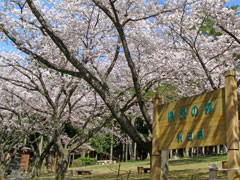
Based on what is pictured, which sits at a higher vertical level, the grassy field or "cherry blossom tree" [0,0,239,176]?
"cherry blossom tree" [0,0,239,176]

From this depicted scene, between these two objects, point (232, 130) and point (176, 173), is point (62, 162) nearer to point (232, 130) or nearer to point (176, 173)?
point (176, 173)

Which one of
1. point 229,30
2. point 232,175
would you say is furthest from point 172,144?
point 229,30

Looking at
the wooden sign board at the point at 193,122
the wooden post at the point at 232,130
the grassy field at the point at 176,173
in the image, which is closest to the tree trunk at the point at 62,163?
the grassy field at the point at 176,173

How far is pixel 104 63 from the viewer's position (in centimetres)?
1198

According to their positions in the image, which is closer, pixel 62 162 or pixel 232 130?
pixel 232 130

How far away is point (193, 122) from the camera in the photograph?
4.54 meters

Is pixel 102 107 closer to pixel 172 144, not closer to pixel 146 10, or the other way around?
pixel 146 10

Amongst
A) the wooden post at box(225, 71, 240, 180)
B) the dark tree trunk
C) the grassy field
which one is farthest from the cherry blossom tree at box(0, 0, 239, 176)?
the wooden post at box(225, 71, 240, 180)

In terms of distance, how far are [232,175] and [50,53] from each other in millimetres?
7988

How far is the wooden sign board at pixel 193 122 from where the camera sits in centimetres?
415

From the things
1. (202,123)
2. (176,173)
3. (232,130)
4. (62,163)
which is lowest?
(176,173)

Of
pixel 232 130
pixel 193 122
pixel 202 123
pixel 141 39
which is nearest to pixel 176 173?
pixel 141 39

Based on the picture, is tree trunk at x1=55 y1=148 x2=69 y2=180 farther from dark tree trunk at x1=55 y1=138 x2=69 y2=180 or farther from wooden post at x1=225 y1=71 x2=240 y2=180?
wooden post at x1=225 y1=71 x2=240 y2=180

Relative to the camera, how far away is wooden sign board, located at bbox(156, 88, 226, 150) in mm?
4148
